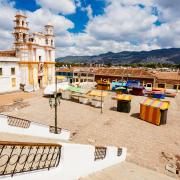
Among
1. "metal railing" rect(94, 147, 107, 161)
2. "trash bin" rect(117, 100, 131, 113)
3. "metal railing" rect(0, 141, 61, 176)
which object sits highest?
"metal railing" rect(0, 141, 61, 176)

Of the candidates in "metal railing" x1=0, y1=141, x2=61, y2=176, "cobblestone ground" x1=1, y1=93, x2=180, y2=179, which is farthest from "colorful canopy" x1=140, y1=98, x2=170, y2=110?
"metal railing" x1=0, y1=141, x2=61, y2=176

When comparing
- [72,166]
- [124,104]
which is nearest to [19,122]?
[72,166]

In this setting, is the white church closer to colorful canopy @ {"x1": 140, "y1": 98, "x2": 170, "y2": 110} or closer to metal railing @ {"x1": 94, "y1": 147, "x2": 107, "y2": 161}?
colorful canopy @ {"x1": 140, "y1": 98, "x2": 170, "y2": 110}

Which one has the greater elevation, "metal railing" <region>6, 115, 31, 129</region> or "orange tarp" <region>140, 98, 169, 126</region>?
"metal railing" <region>6, 115, 31, 129</region>

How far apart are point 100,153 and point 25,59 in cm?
3388

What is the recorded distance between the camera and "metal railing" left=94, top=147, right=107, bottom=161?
24.3ft

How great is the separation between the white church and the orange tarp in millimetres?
19762

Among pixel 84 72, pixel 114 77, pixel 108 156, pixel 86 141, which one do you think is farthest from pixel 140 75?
pixel 108 156

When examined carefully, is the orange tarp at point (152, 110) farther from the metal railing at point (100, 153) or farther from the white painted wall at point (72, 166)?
the white painted wall at point (72, 166)

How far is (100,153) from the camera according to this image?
8.00 meters

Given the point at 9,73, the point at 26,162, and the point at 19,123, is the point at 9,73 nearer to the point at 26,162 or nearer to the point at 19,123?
the point at 19,123

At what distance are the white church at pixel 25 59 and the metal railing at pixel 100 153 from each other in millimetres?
27157

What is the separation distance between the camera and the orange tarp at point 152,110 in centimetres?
1873

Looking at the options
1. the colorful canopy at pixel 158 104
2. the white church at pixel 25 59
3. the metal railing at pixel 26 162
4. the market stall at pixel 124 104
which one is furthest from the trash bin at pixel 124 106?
the metal railing at pixel 26 162
